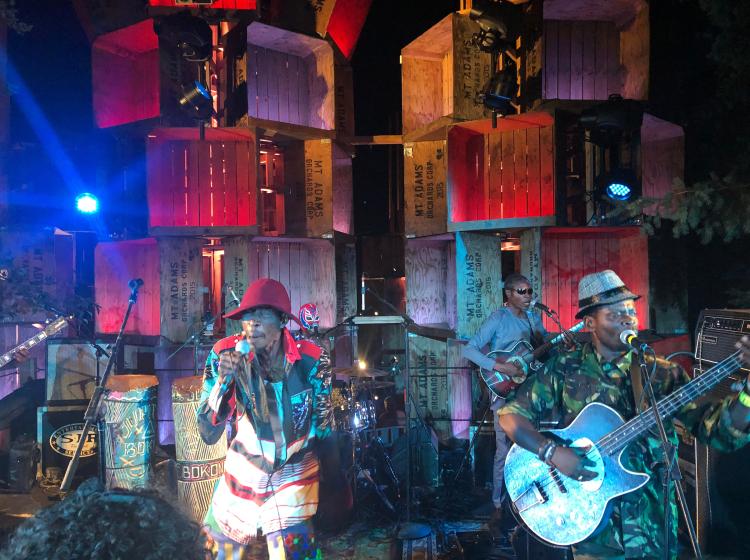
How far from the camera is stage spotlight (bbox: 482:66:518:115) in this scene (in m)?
7.23

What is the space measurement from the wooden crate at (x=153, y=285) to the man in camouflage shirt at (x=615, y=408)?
20.6 ft

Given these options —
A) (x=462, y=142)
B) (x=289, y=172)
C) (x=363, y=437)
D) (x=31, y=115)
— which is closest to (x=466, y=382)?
(x=363, y=437)

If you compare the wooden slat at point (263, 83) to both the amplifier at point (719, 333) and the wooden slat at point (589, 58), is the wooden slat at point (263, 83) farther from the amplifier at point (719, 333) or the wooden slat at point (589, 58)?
the amplifier at point (719, 333)

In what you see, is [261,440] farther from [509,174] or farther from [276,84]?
[276,84]

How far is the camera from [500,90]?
724 centimetres

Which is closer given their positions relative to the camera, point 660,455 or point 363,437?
point 660,455

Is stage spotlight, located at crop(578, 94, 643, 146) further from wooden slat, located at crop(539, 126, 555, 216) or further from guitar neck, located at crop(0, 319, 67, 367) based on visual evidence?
guitar neck, located at crop(0, 319, 67, 367)

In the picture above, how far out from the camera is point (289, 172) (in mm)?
9391

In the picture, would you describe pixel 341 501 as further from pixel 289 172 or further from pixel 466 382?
pixel 289 172

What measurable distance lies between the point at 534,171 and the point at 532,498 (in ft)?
19.4

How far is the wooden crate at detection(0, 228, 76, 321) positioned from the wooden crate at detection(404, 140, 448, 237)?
6.10m

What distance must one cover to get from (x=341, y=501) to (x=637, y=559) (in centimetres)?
360

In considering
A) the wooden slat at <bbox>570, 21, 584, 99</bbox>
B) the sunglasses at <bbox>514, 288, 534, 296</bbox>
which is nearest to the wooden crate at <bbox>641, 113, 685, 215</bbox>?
the wooden slat at <bbox>570, 21, 584, 99</bbox>

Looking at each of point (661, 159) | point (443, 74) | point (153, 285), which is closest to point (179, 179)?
point (153, 285)
